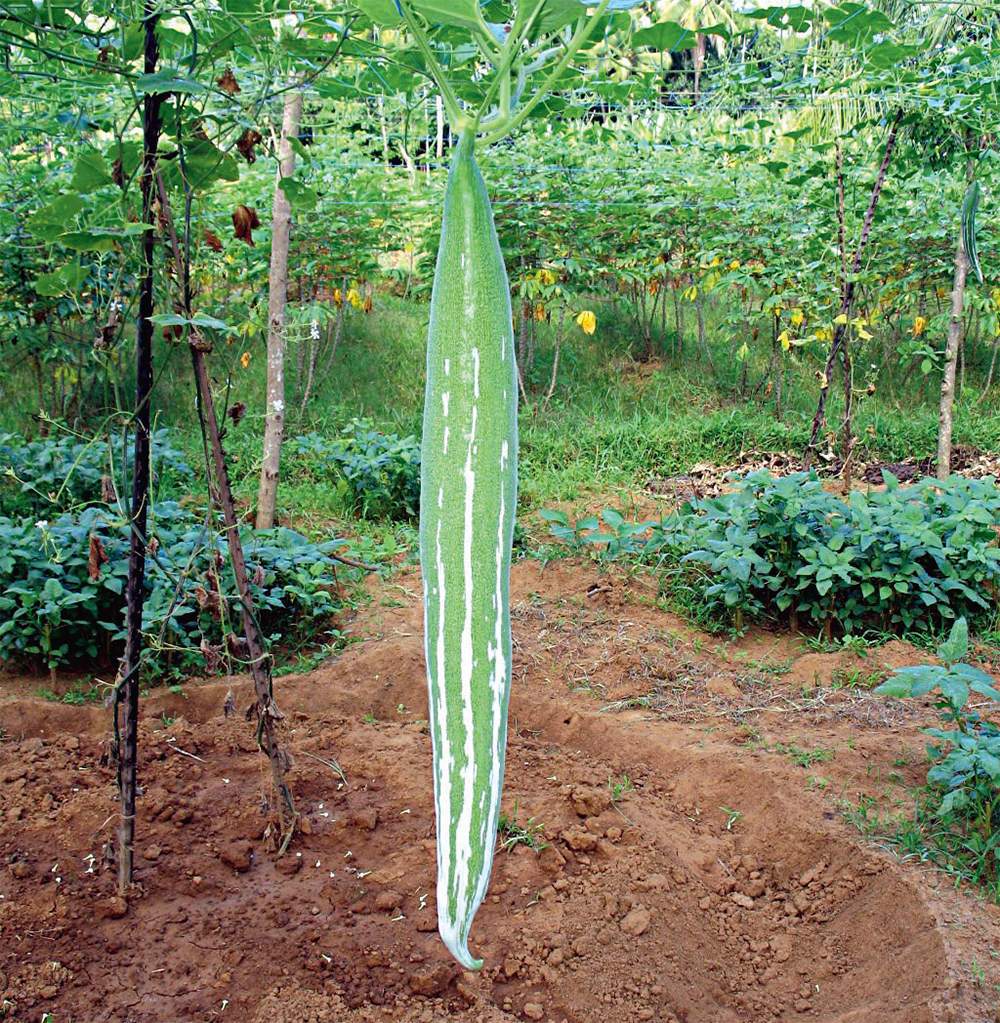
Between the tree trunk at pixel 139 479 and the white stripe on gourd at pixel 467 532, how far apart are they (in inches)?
47.0

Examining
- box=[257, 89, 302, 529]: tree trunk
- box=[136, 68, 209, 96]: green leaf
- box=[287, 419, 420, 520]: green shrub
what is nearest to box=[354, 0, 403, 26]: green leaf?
box=[136, 68, 209, 96]: green leaf

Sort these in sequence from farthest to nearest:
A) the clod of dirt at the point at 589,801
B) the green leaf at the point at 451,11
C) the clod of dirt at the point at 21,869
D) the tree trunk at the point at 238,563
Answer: the clod of dirt at the point at 589,801 < the clod of dirt at the point at 21,869 < the tree trunk at the point at 238,563 < the green leaf at the point at 451,11

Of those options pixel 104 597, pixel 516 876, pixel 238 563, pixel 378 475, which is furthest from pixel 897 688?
pixel 378 475

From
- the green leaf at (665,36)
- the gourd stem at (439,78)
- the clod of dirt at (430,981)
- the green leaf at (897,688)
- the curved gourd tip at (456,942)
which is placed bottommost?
the clod of dirt at (430,981)

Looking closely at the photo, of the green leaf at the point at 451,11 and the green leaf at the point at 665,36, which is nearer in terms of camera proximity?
the green leaf at the point at 451,11

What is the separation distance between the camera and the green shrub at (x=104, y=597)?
3.60m

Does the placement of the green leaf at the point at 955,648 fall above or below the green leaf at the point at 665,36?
below

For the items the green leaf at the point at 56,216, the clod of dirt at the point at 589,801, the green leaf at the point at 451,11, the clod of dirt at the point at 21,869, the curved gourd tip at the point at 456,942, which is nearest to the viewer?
the curved gourd tip at the point at 456,942

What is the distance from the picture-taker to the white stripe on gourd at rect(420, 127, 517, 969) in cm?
75

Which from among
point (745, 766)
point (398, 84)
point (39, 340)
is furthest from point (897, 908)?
point (39, 340)

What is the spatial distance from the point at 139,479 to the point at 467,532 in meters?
1.42

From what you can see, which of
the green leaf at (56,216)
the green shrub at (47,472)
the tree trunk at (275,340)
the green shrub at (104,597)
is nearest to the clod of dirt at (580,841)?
the green shrub at (104,597)

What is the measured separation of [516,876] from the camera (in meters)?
2.45

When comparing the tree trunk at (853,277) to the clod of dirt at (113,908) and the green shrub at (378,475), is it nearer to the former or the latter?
the green shrub at (378,475)
